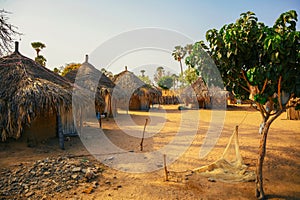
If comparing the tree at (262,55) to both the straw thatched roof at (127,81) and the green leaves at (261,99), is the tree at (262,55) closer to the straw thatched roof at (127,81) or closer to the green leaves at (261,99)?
the green leaves at (261,99)

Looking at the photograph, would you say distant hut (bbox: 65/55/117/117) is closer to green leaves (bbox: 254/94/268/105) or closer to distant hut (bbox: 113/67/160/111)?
distant hut (bbox: 113/67/160/111)

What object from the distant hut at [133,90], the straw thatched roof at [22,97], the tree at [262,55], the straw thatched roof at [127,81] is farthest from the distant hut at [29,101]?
the straw thatched roof at [127,81]

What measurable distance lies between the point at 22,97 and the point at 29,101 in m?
0.26

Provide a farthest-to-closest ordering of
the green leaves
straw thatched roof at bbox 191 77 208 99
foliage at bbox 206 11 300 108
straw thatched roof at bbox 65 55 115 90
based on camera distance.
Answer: straw thatched roof at bbox 191 77 208 99, straw thatched roof at bbox 65 55 115 90, the green leaves, foliage at bbox 206 11 300 108

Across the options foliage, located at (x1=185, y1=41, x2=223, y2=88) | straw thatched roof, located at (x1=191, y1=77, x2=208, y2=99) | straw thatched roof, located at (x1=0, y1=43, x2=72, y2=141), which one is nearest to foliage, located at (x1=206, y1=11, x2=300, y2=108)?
foliage, located at (x1=185, y1=41, x2=223, y2=88)

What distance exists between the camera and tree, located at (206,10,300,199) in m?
2.67

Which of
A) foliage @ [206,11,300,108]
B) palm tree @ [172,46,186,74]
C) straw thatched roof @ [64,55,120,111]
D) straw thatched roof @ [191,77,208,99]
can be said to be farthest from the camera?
palm tree @ [172,46,186,74]

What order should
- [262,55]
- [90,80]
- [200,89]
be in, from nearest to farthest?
[262,55] → [90,80] → [200,89]

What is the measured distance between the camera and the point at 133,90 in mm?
17344

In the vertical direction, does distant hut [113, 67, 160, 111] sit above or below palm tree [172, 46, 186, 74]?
below

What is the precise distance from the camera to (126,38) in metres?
9.87

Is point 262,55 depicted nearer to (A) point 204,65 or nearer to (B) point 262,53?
(B) point 262,53

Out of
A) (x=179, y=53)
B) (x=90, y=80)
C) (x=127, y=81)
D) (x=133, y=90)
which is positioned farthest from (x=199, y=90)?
(x=179, y=53)

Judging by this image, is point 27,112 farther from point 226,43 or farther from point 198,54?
point 226,43
